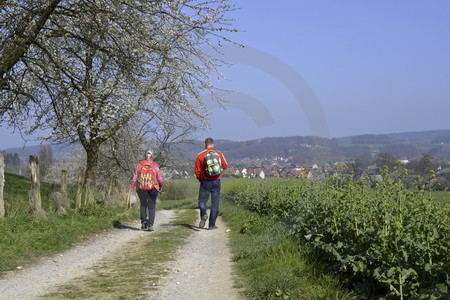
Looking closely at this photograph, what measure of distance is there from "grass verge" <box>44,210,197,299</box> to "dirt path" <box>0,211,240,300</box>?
17 cm

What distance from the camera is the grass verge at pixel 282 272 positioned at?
236 inches

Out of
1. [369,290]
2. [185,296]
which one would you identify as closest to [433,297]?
[369,290]

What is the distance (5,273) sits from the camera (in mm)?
8031

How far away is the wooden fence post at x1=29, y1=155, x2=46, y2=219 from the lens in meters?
12.4

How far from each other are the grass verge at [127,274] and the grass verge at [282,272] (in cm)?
125

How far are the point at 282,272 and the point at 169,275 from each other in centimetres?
180

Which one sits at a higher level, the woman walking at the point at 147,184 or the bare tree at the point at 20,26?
the bare tree at the point at 20,26

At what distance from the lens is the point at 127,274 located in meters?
7.76

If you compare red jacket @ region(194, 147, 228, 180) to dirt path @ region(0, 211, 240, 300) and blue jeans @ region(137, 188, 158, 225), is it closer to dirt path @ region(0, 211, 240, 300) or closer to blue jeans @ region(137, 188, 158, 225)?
blue jeans @ region(137, 188, 158, 225)

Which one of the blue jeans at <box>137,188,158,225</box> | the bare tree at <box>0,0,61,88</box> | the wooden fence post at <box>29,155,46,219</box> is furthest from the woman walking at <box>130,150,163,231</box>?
the bare tree at <box>0,0,61,88</box>

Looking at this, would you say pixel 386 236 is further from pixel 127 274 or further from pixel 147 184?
pixel 147 184

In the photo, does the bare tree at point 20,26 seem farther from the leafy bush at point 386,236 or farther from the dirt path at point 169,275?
the leafy bush at point 386,236

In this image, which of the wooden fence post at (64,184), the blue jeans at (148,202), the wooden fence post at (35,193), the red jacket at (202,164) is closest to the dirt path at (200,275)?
the red jacket at (202,164)

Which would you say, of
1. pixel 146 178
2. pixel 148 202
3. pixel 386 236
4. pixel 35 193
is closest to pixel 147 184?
pixel 146 178
